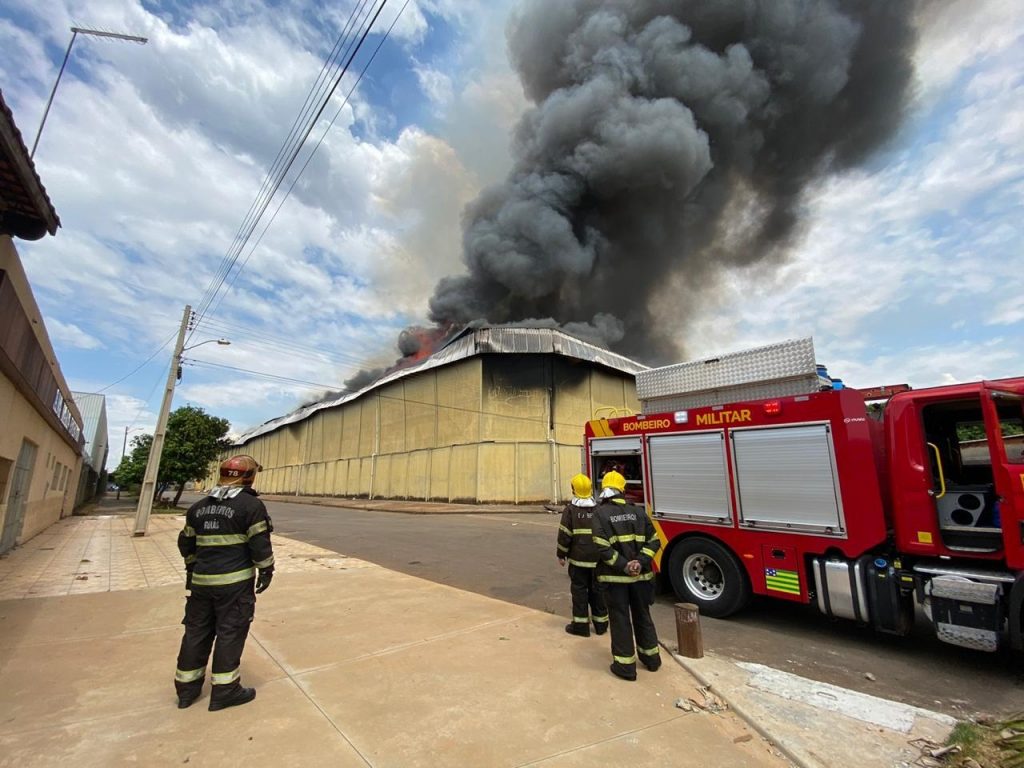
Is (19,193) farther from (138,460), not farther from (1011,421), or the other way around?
(138,460)

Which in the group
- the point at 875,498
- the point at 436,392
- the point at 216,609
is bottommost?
the point at 216,609

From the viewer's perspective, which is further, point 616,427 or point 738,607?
point 616,427

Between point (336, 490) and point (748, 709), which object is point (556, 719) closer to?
point (748, 709)

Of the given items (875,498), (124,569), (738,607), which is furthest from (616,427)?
(124,569)

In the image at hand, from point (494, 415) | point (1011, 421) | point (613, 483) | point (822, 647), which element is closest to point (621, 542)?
point (613, 483)

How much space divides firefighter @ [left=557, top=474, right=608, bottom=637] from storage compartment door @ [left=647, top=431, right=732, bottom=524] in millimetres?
1651

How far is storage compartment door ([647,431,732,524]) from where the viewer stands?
17.8 feet

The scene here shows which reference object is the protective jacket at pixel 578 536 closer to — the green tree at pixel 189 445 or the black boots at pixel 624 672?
the black boots at pixel 624 672

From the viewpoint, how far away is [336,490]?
41156 millimetres

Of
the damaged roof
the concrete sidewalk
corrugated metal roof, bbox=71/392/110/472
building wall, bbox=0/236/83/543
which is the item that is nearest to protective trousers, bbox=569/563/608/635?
the concrete sidewalk

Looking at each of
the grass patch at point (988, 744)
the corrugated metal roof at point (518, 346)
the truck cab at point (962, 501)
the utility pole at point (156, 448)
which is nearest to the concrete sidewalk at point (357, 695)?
the grass patch at point (988, 744)

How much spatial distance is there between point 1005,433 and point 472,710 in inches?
178

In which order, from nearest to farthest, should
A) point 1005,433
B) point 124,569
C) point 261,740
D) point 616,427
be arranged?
point 261,740 < point 1005,433 < point 616,427 < point 124,569

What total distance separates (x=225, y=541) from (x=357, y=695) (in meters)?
1.26
